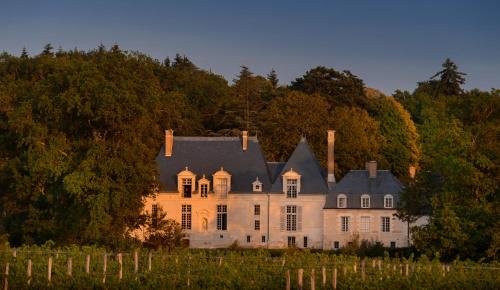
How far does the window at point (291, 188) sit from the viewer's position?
76.4 m

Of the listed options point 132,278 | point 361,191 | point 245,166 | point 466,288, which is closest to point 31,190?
point 245,166

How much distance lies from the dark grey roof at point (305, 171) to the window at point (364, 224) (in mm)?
2982

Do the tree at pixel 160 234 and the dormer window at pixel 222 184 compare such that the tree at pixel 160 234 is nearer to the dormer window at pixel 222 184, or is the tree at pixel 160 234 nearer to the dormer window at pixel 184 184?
the dormer window at pixel 184 184

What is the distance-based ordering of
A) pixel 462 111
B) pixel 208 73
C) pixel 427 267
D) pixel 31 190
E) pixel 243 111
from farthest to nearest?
pixel 208 73 → pixel 243 111 → pixel 31 190 → pixel 462 111 → pixel 427 267

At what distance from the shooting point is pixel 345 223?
75.3 metres

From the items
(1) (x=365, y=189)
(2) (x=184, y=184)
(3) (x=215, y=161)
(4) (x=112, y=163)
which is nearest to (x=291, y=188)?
(1) (x=365, y=189)

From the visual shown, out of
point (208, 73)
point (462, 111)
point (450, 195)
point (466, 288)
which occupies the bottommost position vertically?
point (466, 288)

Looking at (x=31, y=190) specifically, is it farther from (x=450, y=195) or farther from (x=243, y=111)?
(x=243, y=111)

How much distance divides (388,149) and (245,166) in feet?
55.0

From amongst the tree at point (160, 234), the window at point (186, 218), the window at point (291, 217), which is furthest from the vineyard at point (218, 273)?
the window at point (186, 218)

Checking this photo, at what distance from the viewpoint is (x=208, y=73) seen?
11194 cm

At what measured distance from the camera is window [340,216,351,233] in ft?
247

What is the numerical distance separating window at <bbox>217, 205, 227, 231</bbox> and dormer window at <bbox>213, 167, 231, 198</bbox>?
0.78m

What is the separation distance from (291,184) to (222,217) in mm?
4930
